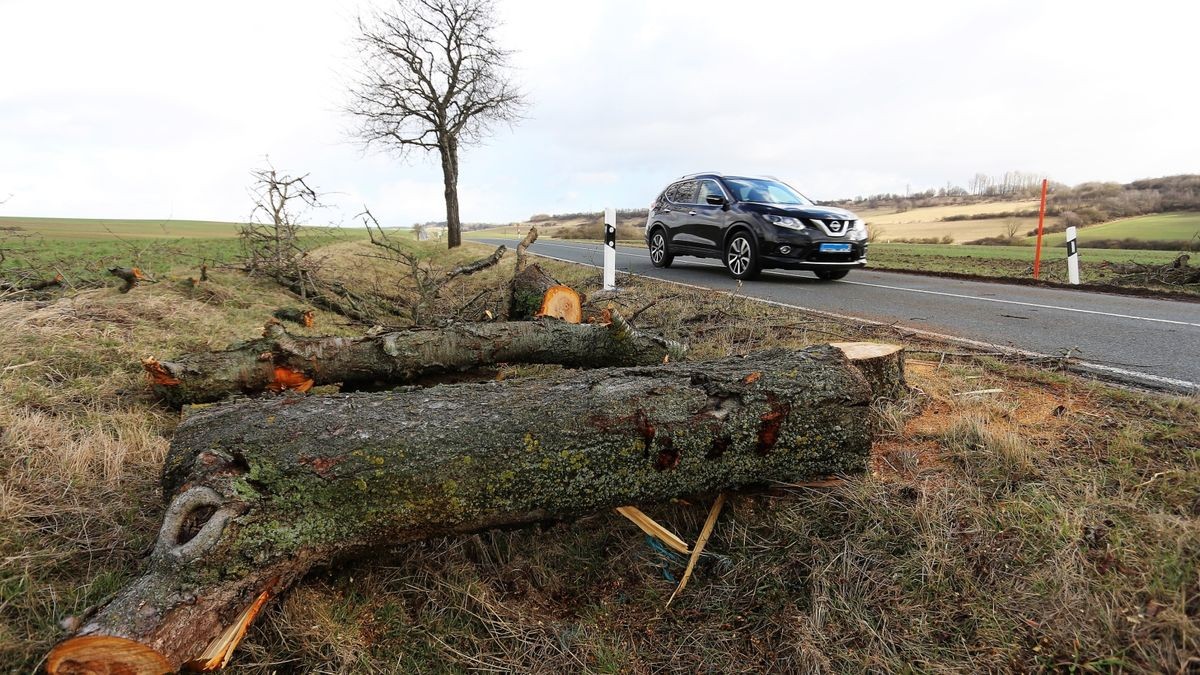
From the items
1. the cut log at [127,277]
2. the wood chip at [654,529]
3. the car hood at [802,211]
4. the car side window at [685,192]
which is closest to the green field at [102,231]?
the cut log at [127,277]

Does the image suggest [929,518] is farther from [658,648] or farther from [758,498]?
[658,648]

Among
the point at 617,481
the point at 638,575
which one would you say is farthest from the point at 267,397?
the point at 638,575

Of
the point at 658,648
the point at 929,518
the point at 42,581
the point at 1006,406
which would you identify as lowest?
the point at 658,648

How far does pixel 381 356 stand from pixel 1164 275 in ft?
36.7

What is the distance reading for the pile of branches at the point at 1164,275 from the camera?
811 cm

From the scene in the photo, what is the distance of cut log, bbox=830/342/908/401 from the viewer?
3.00m

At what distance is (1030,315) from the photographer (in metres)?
5.86

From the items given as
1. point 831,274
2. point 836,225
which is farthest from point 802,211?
point 831,274

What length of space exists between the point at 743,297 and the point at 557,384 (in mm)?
4938

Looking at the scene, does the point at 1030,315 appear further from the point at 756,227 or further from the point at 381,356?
the point at 381,356

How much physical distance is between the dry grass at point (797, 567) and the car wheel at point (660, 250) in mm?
8213

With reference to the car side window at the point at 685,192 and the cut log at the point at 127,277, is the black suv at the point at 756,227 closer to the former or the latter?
the car side window at the point at 685,192

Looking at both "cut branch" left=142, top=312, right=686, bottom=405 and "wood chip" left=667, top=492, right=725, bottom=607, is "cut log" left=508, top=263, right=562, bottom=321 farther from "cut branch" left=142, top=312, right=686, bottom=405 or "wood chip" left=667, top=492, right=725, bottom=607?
"wood chip" left=667, top=492, right=725, bottom=607

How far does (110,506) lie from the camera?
256 cm
